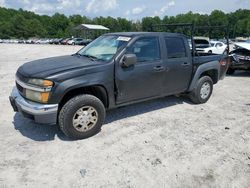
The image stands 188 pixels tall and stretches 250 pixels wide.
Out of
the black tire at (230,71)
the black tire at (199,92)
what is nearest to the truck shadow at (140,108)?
the black tire at (199,92)

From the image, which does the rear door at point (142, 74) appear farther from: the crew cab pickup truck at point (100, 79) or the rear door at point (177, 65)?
the rear door at point (177, 65)

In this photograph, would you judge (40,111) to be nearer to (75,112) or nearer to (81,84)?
(75,112)

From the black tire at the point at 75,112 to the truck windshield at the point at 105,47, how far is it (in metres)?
0.82

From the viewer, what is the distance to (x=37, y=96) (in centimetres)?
410

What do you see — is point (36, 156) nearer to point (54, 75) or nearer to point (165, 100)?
point (54, 75)

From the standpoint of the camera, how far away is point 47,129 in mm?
4844

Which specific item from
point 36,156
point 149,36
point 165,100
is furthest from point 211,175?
point 165,100

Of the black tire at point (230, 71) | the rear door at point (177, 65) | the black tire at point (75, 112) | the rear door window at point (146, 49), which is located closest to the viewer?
the black tire at point (75, 112)

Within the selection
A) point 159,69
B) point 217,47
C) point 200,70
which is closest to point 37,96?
point 159,69

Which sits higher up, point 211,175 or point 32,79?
point 32,79

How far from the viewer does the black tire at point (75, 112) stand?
4223 mm

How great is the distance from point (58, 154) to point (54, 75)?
3.95ft

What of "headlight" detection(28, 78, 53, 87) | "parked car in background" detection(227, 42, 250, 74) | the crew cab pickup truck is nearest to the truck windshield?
the crew cab pickup truck

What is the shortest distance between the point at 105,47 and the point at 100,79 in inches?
39.7
